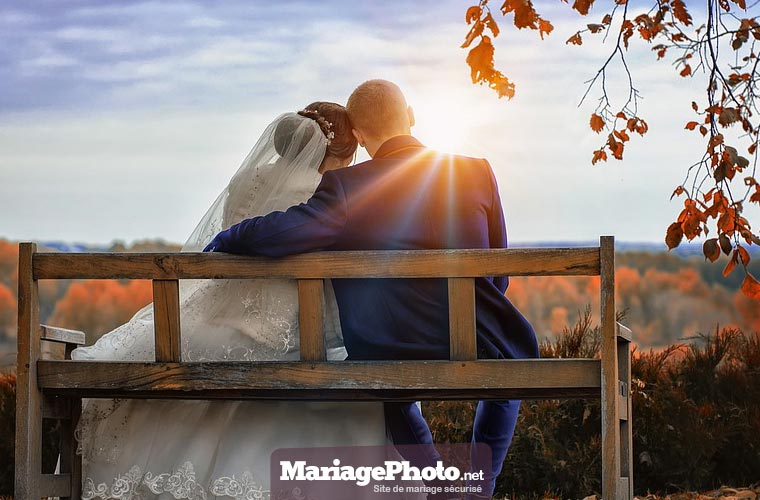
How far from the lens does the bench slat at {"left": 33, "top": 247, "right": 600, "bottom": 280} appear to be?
11.6ft

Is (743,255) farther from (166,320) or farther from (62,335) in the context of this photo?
(62,335)

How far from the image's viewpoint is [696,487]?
20.6 feet

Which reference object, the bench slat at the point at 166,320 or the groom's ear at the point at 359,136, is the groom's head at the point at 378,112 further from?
the bench slat at the point at 166,320

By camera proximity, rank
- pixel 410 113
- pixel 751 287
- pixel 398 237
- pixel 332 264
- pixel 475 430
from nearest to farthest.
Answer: pixel 332 264
pixel 398 237
pixel 410 113
pixel 475 430
pixel 751 287

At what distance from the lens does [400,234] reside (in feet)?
12.6

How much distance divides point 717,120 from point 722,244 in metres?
0.80

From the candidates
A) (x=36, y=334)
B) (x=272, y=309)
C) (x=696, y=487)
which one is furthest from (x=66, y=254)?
(x=696, y=487)

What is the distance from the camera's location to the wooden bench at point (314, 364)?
11.6 feet

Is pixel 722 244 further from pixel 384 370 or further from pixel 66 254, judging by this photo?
pixel 66 254

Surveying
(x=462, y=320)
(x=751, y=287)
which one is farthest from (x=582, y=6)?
(x=462, y=320)

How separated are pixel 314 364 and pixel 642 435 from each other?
130 inches

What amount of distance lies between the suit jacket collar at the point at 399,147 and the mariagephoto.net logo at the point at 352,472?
1.10 meters

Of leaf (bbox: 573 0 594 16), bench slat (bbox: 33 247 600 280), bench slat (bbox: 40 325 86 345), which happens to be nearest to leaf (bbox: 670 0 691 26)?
leaf (bbox: 573 0 594 16)

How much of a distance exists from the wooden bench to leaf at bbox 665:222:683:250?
1.15m
